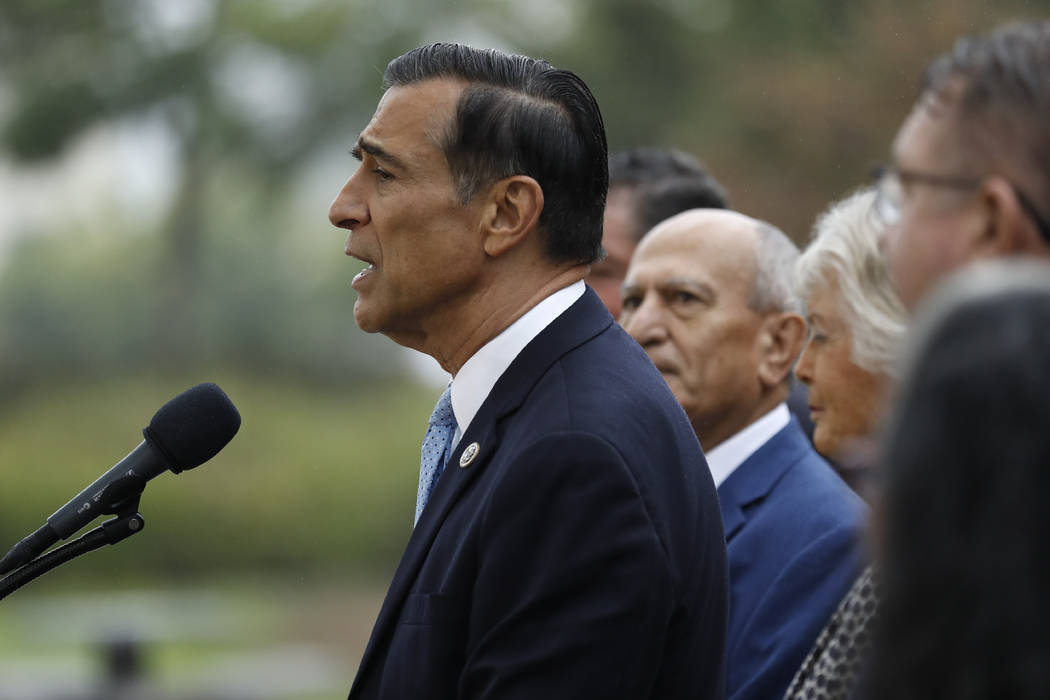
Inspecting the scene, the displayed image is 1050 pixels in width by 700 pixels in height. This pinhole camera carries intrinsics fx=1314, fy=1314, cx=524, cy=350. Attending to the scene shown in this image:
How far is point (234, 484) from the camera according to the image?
19625mm

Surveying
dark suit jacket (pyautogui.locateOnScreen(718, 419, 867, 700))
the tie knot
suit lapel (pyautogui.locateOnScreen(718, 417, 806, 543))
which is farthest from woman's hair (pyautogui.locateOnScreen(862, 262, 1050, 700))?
suit lapel (pyautogui.locateOnScreen(718, 417, 806, 543))

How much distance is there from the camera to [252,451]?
20.1 metres

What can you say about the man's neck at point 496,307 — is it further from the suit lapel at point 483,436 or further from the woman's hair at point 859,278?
the woman's hair at point 859,278

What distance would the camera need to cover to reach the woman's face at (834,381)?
304 centimetres

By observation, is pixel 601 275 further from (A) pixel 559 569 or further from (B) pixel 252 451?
(B) pixel 252 451

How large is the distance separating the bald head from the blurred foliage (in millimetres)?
13581

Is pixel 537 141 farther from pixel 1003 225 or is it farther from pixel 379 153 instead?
pixel 1003 225

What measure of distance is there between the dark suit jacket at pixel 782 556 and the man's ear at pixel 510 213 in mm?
1026

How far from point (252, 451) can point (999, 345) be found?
777 inches

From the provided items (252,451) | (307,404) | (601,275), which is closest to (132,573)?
(252,451)

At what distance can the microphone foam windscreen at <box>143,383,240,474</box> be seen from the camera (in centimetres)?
259

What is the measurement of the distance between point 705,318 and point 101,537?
7.05 feet

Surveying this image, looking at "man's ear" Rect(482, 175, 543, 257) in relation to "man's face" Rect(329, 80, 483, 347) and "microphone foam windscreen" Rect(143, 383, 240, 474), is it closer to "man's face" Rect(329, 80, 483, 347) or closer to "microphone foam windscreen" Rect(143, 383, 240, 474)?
"man's face" Rect(329, 80, 483, 347)

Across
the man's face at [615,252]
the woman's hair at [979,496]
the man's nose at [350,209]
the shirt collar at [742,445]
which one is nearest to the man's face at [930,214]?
the woman's hair at [979,496]
